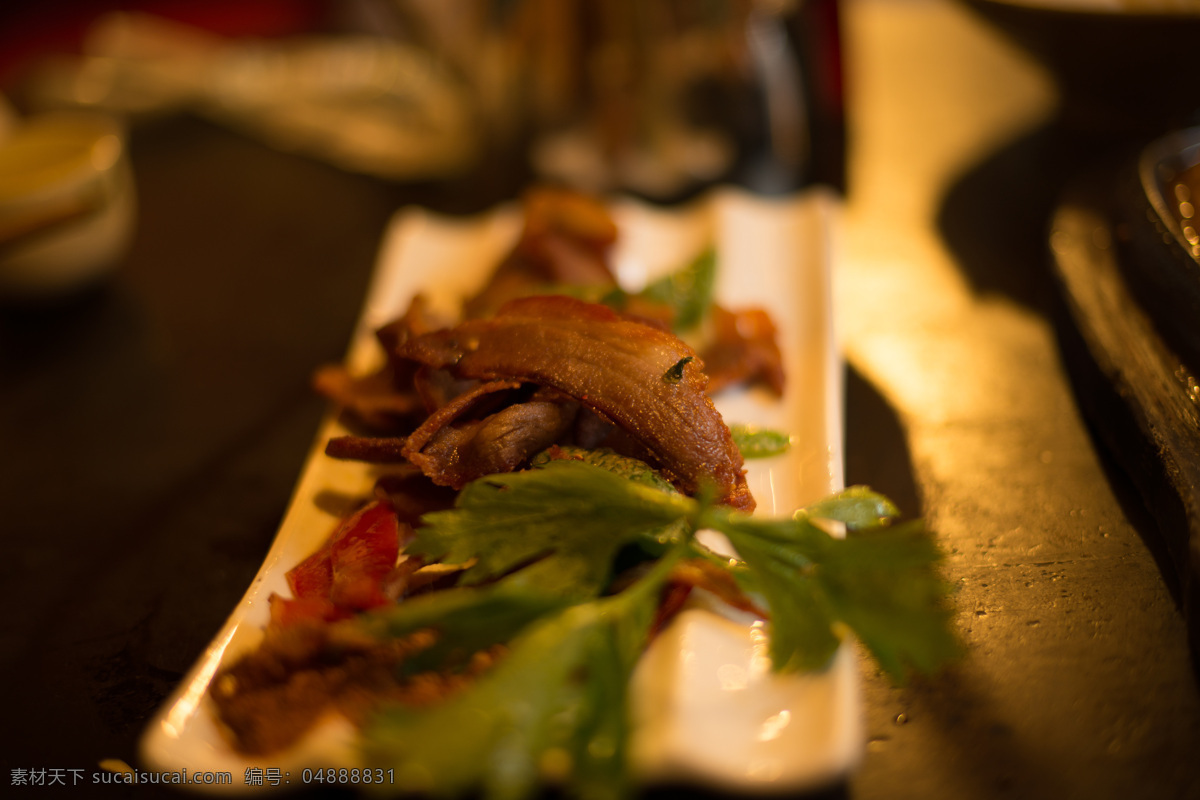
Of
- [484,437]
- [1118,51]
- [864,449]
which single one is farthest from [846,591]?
[1118,51]

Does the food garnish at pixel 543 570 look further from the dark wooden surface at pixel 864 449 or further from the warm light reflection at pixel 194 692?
the dark wooden surface at pixel 864 449

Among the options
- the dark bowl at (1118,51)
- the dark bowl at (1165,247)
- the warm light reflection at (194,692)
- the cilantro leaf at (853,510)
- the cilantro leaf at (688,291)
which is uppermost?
the dark bowl at (1118,51)

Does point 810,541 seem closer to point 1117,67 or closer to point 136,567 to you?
→ point 136,567

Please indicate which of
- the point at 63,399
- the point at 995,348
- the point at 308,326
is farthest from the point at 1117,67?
the point at 63,399

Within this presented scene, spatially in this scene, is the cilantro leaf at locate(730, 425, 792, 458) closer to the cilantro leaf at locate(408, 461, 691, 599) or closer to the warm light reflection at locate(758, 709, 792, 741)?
the cilantro leaf at locate(408, 461, 691, 599)

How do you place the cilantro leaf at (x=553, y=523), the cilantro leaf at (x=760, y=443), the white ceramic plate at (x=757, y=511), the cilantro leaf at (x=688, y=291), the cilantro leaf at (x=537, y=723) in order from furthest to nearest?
1. the cilantro leaf at (x=688, y=291)
2. the cilantro leaf at (x=760, y=443)
3. the cilantro leaf at (x=553, y=523)
4. the white ceramic plate at (x=757, y=511)
5. the cilantro leaf at (x=537, y=723)

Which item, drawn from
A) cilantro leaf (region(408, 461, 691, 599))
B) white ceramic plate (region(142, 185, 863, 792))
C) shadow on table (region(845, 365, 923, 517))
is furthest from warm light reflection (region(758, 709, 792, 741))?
shadow on table (region(845, 365, 923, 517))

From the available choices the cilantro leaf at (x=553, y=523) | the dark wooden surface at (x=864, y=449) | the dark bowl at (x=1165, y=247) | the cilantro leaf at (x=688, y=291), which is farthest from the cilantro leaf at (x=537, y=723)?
the dark bowl at (x=1165, y=247)
